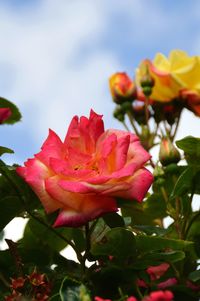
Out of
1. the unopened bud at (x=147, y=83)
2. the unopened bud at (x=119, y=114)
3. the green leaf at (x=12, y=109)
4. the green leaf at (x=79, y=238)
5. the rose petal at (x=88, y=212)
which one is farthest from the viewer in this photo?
the unopened bud at (x=119, y=114)

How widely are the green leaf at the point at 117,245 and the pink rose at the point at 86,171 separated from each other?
0.05 metres

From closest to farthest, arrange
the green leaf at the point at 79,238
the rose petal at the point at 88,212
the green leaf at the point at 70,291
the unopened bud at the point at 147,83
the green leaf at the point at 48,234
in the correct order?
1. the green leaf at the point at 70,291
2. the rose petal at the point at 88,212
3. the green leaf at the point at 79,238
4. the green leaf at the point at 48,234
5. the unopened bud at the point at 147,83

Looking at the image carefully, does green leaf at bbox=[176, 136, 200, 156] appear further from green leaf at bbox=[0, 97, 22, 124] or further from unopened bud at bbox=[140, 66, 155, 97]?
unopened bud at bbox=[140, 66, 155, 97]

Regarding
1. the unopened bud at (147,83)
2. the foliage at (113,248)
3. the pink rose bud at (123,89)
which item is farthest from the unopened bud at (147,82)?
the foliage at (113,248)

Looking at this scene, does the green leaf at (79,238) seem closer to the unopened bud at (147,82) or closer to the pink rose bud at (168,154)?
the pink rose bud at (168,154)

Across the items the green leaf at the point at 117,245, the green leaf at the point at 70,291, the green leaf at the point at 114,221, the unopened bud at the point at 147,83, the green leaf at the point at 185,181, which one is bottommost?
the green leaf at the point at 70,291

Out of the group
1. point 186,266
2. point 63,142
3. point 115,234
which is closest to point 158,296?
point 115,234

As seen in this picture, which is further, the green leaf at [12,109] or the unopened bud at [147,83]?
the unopened bud at [147,83]

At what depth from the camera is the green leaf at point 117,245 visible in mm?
1090

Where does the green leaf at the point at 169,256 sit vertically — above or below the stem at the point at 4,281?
below

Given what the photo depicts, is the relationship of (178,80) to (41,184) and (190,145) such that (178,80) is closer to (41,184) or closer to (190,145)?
(190,145)

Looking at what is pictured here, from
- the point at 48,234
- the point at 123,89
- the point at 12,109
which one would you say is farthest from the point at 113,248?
the point at 123,89

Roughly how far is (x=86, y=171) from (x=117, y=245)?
0.14 metres

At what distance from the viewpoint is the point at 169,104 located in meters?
2.11
